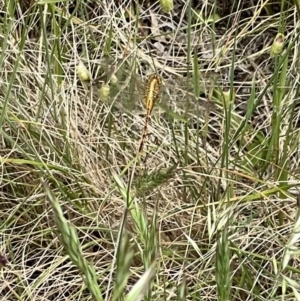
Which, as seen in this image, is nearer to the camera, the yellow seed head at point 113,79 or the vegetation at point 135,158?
the vegetation at point 135,158

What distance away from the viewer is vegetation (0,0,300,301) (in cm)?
112

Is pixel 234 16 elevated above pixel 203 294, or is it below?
above

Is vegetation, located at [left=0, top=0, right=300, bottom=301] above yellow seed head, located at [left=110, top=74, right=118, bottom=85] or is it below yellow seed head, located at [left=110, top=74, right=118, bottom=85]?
below

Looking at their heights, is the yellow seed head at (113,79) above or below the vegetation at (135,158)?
above

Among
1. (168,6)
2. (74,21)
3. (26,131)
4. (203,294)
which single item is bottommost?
(203,294)

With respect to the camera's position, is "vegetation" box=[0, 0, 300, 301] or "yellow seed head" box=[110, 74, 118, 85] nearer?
A: "vegetation" box=[0, 0, 300, 301]

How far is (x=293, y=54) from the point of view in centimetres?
143

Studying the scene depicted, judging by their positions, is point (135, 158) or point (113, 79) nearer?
point (135, 158)

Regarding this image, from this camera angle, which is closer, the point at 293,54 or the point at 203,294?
the point at 203,294

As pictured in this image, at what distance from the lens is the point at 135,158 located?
1.02 m

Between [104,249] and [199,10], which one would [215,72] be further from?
[104,249]

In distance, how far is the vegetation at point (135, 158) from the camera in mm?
1116

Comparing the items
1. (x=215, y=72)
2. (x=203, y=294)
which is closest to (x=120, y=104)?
(x=215, y=72)

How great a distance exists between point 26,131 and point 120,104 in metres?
0.18
